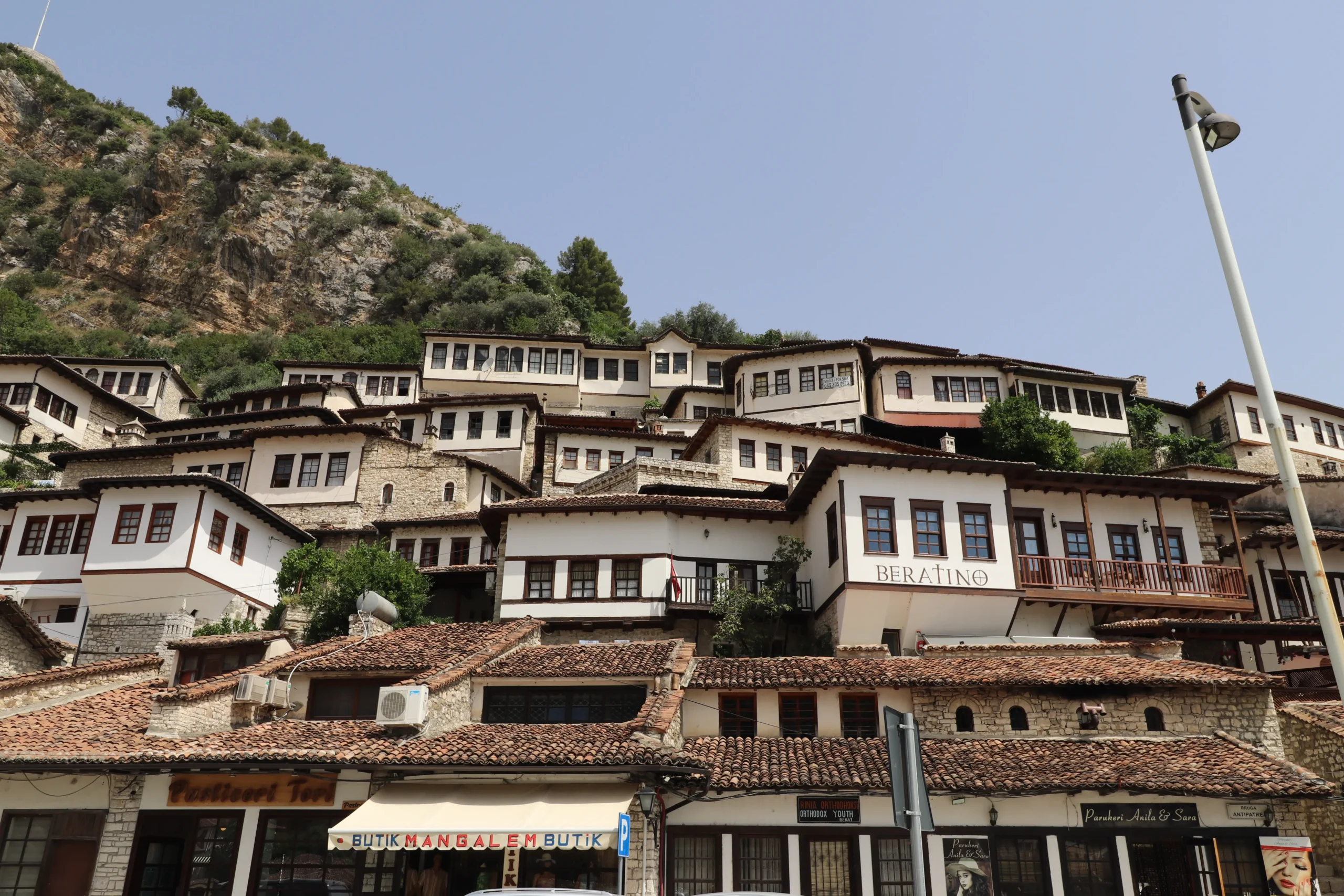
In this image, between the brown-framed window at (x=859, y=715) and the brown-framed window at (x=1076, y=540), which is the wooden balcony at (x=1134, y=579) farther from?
the brown-framed window at (x=859, y=715)

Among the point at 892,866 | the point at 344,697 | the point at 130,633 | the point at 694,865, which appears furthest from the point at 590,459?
the point at 892,866

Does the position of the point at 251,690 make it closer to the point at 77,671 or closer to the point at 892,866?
the point at 77,671

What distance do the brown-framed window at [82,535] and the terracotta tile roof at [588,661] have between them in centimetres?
1971

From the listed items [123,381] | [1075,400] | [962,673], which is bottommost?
→ [962,673]

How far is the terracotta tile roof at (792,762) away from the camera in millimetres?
15805

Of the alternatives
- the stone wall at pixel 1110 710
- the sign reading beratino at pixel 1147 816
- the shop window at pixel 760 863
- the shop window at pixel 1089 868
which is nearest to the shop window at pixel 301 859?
the shop window at pixel 760 863

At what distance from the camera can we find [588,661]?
1950cm

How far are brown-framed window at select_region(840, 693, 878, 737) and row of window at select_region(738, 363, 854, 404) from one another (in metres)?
26.9

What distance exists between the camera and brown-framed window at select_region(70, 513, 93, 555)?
31969 mm

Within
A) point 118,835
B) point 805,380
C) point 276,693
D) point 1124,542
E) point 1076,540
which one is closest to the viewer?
point 118,835

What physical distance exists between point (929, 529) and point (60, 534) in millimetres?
28572

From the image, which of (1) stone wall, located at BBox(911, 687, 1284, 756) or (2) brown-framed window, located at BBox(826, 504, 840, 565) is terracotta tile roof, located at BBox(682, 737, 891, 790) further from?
(2) brown-framed window, located at BBox(826, 504, 840, 565)

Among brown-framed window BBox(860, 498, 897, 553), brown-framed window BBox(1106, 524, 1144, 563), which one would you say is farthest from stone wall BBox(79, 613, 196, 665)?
brown-framed window BBox(1106, 524, 1144, 563)

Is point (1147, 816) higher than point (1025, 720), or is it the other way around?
point (1025, 720)
